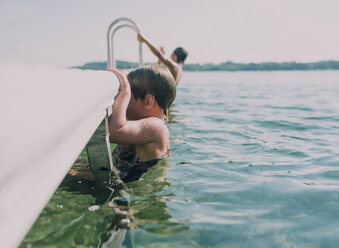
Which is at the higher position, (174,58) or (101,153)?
(174,58)

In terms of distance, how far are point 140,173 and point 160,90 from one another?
0.64m

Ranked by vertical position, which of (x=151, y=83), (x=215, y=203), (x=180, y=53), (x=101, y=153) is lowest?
(x=215, y=203)

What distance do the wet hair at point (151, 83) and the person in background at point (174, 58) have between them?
2.59 meters

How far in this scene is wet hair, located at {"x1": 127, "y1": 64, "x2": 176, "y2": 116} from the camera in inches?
94.3

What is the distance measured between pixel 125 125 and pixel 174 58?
21.7 ft

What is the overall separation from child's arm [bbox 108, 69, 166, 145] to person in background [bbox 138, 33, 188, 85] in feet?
9.82

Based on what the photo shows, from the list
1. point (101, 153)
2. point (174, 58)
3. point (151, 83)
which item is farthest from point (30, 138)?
point (174, 58)

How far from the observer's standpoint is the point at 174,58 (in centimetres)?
832

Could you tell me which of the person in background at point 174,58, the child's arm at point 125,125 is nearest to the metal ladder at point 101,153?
the child's arm at point 125,125

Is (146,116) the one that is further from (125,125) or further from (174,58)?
(174,58)

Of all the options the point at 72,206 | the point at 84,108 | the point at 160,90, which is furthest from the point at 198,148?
the point at 84,108

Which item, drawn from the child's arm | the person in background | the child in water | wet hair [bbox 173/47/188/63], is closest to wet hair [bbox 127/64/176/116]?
the child in water

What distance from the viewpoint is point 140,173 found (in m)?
2.52

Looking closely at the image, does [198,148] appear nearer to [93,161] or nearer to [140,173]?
[140,173]
